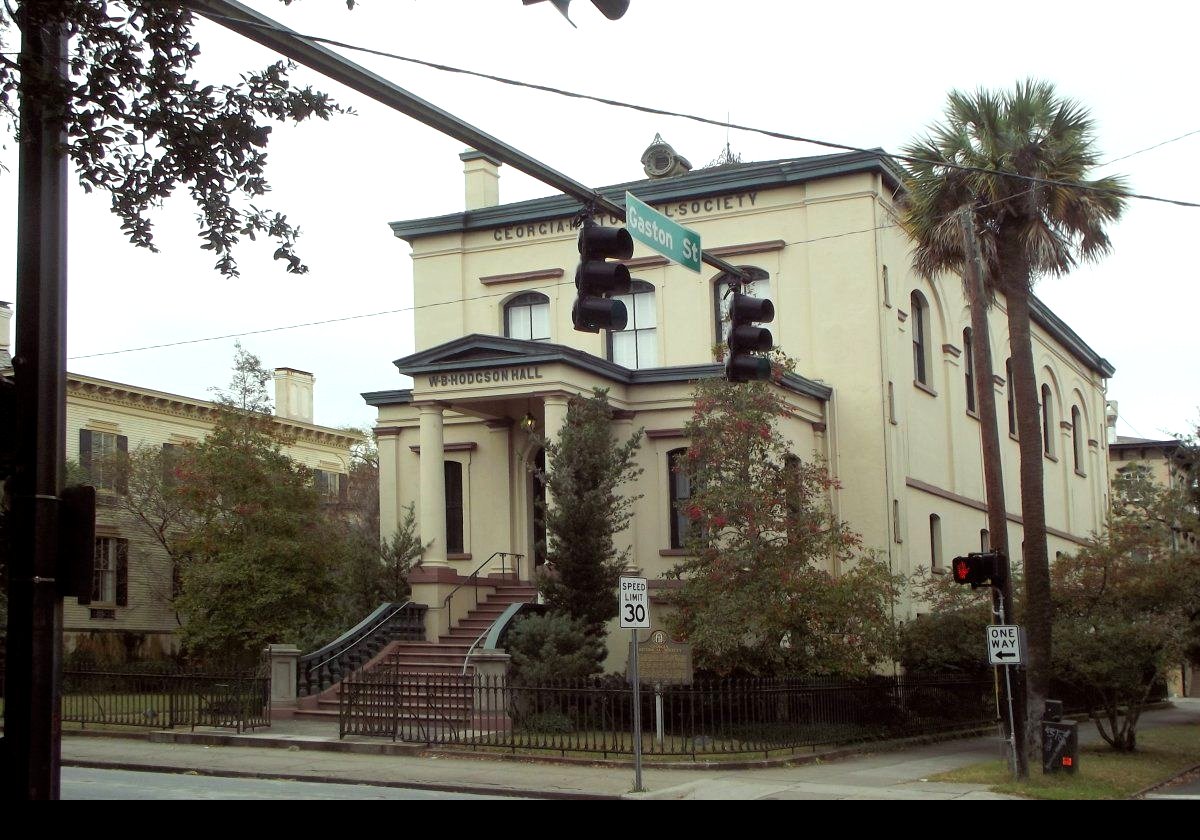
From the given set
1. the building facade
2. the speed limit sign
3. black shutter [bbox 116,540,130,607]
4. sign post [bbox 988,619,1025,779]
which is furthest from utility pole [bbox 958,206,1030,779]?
black shutter [bbox 116,540,130,607]

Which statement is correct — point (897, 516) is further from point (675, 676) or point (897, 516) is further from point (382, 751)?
point (382, 751)

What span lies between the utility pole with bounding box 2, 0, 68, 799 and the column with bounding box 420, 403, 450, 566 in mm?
20912

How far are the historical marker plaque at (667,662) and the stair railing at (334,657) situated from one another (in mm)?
6788

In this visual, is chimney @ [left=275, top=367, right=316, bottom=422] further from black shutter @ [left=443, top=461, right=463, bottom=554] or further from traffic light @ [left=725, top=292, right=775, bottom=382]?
traffic light @ [left=725, top=292, right=775, bottom=382]

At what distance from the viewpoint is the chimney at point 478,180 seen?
117 ft

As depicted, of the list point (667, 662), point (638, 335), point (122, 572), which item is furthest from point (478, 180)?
point (122, 572)

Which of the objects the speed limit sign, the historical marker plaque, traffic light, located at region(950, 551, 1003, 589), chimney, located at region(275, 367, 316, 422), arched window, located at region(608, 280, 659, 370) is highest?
chimney, located at region(275, 367, 316, 422)

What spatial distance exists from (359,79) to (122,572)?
3837 centimetres

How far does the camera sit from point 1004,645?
1792 centimetres

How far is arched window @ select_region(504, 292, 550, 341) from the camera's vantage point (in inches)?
1344

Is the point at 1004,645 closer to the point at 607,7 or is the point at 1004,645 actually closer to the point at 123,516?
the point at 607,7

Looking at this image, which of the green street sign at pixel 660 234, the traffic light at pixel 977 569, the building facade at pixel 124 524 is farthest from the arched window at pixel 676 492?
the green street sign at pixel 660 234

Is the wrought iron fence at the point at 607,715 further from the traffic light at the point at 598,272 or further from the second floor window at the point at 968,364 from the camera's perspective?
the second floor window at the point at 968,364

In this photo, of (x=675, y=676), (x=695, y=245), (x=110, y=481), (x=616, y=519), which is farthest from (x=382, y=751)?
(x=110, y=481)
